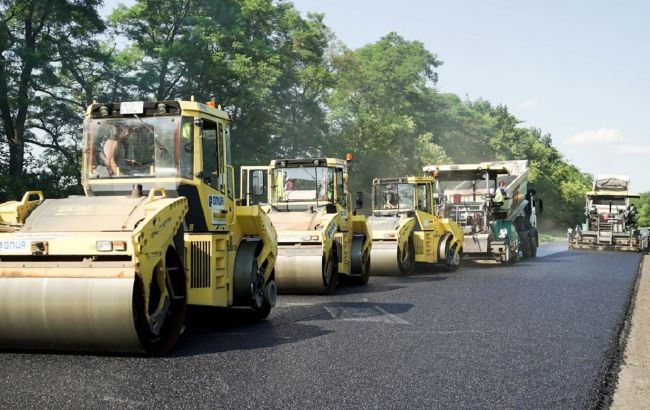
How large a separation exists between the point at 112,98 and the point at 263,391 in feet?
73.6

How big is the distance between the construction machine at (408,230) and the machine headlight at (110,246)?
9.94m

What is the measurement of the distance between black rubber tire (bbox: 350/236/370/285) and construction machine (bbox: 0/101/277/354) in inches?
181

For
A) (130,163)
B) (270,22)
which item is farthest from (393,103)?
(130,163)

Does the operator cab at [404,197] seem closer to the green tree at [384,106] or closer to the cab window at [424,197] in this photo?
the cab window at [424,197]

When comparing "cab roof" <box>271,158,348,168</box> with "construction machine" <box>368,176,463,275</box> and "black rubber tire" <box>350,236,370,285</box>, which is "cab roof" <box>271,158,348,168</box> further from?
"construction machine" <box>368,176,463,275</box>

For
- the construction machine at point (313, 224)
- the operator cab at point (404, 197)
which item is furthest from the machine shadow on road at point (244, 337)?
the operator cab at point (404, 197)

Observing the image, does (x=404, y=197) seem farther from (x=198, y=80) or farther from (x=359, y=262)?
(x=198, y=80)

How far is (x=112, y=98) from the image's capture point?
26188mm

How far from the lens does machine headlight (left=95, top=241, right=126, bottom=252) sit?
6.15m

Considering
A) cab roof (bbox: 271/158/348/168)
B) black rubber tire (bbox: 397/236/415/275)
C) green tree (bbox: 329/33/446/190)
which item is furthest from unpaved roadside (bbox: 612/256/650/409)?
green tree (bbox: 329/33/446/190)

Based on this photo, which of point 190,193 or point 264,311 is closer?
point 190,193

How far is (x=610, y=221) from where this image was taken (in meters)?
28.2

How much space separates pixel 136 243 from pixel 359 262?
26.3 ft

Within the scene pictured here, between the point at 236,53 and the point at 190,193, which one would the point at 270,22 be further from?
the point at 190,193
